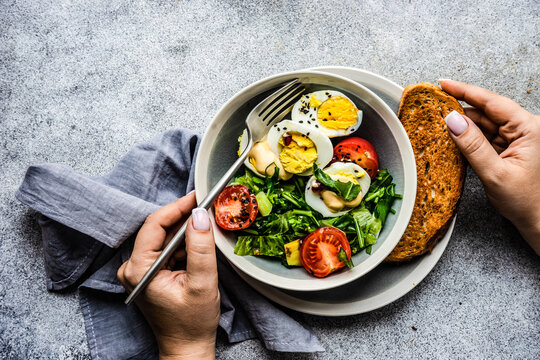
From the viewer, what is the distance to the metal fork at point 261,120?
4.49 feet

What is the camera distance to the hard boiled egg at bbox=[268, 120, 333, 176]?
1.50 metres

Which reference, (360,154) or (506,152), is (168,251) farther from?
(506,152)

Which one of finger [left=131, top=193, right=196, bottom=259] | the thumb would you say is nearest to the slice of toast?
the thumb

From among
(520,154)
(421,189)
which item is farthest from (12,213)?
(520,154)

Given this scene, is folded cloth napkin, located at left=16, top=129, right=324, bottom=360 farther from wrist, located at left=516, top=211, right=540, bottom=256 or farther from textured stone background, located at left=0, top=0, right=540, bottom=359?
wrist, located at left=516, top=211, right=540, bottom=256

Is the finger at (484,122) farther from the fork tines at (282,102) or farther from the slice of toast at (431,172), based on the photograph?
the fork tines at (282,102)

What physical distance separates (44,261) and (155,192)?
601 millimetres

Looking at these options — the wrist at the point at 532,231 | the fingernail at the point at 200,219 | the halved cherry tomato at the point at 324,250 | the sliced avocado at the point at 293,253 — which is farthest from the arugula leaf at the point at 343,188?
the wrist at the point at 532,231

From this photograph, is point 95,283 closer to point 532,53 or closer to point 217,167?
point 217,167

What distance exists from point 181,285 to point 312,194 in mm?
594

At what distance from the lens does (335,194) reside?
4.88ft

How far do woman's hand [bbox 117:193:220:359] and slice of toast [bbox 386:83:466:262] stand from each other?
0.74m

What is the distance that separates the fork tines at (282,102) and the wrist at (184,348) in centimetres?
91

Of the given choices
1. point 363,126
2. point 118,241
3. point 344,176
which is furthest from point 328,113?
point 118,241
